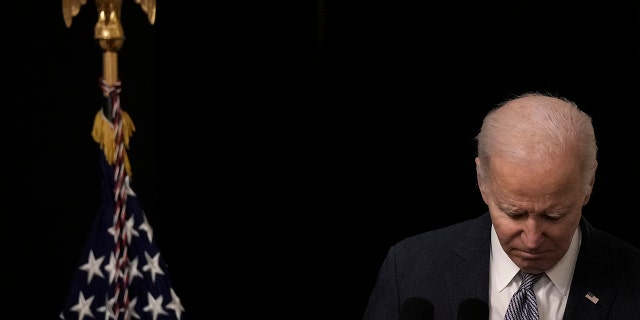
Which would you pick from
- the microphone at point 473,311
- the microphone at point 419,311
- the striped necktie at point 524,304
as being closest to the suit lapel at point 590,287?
the striped necktie at point 524,304

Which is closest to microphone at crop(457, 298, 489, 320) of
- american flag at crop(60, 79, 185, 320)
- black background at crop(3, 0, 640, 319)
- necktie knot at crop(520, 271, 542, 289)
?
necktie knot at crop(520, 271, 542, 289)

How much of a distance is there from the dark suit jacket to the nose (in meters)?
0.23

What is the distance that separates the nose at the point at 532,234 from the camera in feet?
8.53

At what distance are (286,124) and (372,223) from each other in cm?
64

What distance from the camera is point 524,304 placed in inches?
107

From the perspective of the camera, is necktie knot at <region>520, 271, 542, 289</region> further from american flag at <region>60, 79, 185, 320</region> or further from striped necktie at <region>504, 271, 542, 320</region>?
american flag at <region>60, 79, 185, 320</region>

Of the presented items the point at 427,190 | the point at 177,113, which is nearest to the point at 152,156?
the point at 177,113

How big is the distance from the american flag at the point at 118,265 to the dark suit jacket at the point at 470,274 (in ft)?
4.07

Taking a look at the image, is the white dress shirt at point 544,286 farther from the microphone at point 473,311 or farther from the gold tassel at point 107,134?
the gold tassel at point 107,134

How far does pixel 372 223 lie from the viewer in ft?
16.0

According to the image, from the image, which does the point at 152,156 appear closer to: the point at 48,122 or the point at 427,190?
the point at 48,122

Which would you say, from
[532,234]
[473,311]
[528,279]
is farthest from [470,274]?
[473,311]

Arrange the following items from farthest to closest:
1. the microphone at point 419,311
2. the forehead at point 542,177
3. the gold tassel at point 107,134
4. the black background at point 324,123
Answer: the black background at point 324,123
the gold tassel at point 107,134
the forehead at point 542,177
the microphone at point 419,311

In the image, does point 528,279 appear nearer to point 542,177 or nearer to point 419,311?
point 542,177
